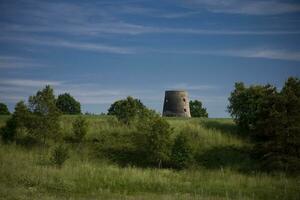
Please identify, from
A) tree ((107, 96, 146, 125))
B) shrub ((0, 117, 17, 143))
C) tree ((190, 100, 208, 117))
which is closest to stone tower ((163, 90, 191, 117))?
tree ((190, 100, 208, 117))

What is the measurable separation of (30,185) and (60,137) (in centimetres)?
1581

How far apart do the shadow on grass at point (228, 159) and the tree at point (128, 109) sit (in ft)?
26.0

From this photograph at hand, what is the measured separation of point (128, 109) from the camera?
1563 inches

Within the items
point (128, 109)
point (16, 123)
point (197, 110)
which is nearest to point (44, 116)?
point (16, 123)

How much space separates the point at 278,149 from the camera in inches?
1203

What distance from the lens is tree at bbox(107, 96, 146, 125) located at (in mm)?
39344

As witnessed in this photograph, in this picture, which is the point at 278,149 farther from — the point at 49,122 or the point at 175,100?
the point at 175,100

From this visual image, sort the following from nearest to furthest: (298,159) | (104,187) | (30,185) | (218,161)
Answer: (30,185)
(104,187)
(298,159)
(218,161)

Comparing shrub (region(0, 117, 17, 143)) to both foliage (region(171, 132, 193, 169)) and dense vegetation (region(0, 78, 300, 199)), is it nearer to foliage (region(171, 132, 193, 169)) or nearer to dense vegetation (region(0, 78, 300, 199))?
dense vegetation (region(0, 78, 300, 199))

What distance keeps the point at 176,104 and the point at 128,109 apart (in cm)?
2298

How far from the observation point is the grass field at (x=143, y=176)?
1914 cm

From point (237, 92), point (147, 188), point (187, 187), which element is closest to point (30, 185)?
point (147, 188)

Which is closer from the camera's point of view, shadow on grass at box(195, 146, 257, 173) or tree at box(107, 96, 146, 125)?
shadow on grass at box(195, 146, 257, 173)

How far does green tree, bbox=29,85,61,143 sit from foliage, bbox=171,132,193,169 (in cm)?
954
